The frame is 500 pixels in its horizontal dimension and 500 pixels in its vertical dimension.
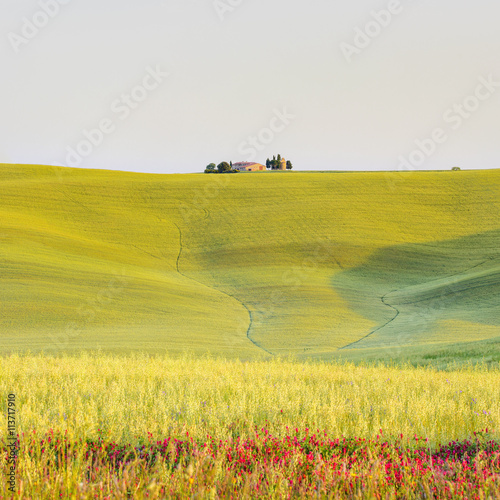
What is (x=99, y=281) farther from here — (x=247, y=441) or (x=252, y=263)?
(x=247, y=441)

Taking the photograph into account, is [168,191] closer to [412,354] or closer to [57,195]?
[57,195]

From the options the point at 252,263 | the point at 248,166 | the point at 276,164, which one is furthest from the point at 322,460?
the point at 248,166

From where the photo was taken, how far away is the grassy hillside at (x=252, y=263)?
22156 mm

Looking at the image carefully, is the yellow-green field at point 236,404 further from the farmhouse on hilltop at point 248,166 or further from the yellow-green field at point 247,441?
the farmhouse on hilltop at point 248,166

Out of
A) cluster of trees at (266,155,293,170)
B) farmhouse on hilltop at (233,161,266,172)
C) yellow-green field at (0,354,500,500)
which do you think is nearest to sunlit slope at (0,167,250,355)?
yellow-green field at (0,354,500,500)

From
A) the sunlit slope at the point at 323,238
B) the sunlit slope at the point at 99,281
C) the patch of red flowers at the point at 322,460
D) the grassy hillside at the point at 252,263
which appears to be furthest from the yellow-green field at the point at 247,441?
the sunlit slope at the point at 323,238

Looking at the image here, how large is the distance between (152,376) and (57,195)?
46.2m

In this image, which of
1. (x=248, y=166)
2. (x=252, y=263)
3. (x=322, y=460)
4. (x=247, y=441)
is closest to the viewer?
(x=322, y=460)

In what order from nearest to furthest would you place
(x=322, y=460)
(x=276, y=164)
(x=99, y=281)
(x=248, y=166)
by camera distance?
(x=322, y=460) → (x=99, y=281) → (x=276, y=164) → (x=248, y=166)

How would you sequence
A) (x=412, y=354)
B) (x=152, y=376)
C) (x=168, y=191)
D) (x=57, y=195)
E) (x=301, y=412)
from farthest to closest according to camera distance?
(x=168, y=191) < (x=57, y=195) < (x=412, y=354) < (x=152, y=376) < (x=301, y=412)

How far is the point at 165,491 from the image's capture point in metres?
4.30

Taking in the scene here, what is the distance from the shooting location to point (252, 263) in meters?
39.1

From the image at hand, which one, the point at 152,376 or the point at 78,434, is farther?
the point at 152,376

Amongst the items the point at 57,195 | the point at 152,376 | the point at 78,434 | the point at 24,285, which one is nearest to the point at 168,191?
the point at 57,195
